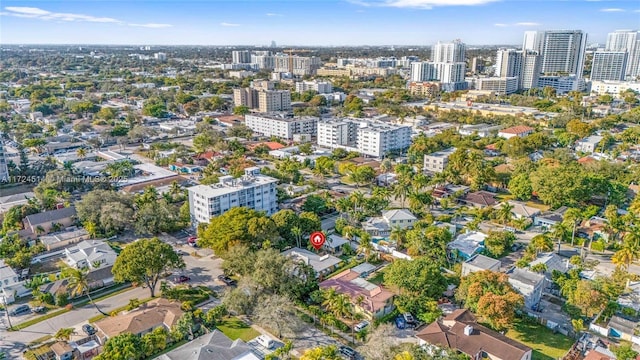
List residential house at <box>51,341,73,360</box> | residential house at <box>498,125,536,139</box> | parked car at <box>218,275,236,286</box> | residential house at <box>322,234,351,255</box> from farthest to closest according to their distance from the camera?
1. residential house at <box>498,125,536,139</box>
2. residential house at <box>322,234,351,255</box>
3. parked car at <box>218,275,236,286</box>
4. residential house at <box>51,341,73,360</box>

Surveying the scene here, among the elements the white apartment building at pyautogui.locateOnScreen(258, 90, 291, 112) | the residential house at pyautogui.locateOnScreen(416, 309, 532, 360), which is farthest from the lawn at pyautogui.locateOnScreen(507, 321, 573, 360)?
the white apartment building at pyautogui.locateOnScreen(258, 90, 291, 112)

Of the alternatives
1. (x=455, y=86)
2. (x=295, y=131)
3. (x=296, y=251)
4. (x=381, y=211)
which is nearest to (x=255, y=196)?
(x=296, y=251)

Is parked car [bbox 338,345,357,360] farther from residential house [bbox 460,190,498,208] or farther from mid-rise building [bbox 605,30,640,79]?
mid-rise building [bbox 605,30,640,79]

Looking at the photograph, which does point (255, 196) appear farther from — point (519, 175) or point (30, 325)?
point (519, 175)

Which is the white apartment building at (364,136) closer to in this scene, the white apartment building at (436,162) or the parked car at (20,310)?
the white apartment building at (436,162)

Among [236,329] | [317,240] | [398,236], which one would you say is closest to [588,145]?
[398,236]

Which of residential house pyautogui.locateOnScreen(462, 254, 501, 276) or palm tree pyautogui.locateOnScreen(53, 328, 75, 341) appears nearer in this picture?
palm tree pyautogui.locateOnScreen(53, 328, 75, 341)

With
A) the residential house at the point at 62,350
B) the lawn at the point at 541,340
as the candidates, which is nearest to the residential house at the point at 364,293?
the lawn at the point at 541,340
